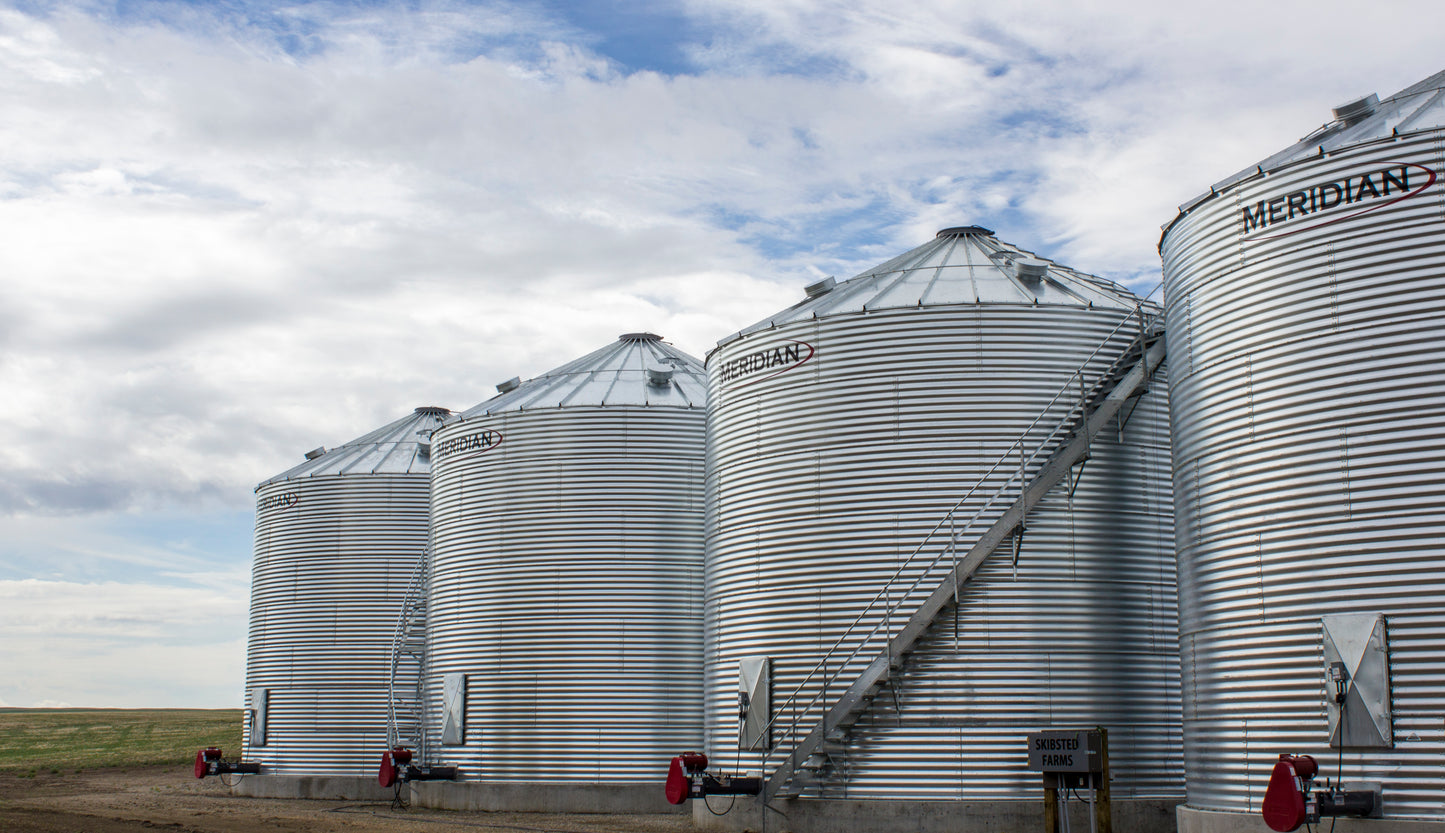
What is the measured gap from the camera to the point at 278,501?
45.1m

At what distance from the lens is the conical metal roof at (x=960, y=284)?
86.6 feet

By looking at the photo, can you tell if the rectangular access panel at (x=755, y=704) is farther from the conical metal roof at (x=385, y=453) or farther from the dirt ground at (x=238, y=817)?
the conical metal roof at (x=385, y=453)

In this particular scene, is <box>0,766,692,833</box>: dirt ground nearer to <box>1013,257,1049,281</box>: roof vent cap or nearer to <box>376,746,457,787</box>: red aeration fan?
<box>376,746,457,787</box>: red aeration fan

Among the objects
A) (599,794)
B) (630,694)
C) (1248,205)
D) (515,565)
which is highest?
(1248,205)

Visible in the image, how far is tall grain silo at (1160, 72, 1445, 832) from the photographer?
16.9 metres

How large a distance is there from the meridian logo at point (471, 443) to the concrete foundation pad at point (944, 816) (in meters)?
14.7

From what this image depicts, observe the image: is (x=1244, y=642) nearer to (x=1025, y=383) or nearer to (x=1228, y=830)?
(x=1228, y=830)

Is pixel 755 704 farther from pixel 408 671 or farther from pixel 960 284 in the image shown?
pixel 408 671

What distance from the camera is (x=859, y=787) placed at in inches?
948

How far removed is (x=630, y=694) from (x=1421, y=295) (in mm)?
21188

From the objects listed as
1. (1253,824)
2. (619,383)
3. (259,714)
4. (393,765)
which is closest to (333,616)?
(259,714)

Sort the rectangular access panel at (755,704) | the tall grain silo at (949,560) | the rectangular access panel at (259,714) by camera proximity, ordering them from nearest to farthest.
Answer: the tall grain silo at (949,560) < the rectangular access panel at (755,704) < the rectangular access panel at (259,714)

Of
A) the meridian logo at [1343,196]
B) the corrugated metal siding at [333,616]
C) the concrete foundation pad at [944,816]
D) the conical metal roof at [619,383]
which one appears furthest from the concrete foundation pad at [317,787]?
the meridian logo at [1343,196]

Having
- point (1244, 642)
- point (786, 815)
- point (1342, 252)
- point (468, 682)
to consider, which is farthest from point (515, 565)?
point (1342, 252)
